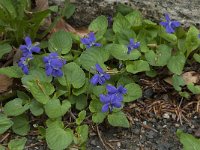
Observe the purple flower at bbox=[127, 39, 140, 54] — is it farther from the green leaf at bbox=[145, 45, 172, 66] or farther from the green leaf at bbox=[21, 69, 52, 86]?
the green leaf at bbox=[21, 69, 52, 86]

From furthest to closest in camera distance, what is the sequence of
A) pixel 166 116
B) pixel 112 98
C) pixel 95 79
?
1. pixel 166 116
2. pixel 95 79
3. pixel 112 98

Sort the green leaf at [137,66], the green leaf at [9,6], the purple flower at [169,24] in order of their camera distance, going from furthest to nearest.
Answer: the green leaf at [9,6] → the purple flower at [169,24] → the green leaf at [137,66]

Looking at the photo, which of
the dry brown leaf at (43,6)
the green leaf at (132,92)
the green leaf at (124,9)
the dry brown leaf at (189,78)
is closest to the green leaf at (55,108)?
the green leaf at (132,92)

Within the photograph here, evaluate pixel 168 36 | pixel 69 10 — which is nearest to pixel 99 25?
pixel 69 10

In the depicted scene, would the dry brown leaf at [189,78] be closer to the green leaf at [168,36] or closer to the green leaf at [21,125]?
the green leaf at [168,36]

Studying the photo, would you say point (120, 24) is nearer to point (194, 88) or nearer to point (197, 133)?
point (194, 88)

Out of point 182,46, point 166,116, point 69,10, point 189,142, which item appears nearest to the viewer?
point 189,142
